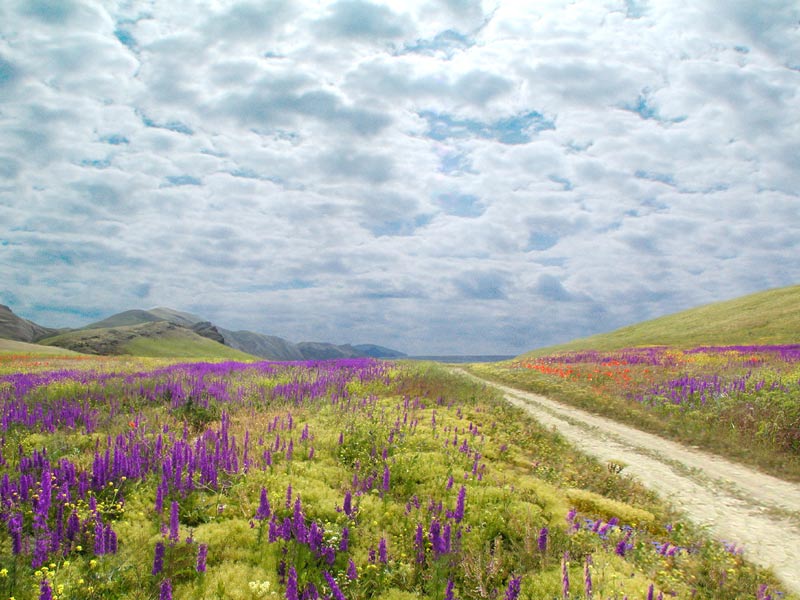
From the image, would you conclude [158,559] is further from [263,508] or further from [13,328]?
[13,328]

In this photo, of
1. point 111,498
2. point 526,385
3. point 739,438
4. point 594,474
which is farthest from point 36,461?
point 526,385

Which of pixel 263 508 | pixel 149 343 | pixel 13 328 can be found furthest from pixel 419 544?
pixel 13 328

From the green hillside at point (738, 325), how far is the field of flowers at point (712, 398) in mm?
25029

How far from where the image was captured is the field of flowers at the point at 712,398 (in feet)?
43.9

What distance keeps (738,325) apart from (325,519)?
68.5 metres

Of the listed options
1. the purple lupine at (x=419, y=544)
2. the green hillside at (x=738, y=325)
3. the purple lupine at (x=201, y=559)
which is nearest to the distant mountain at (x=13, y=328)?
the green hillside at (x=738, y=325)

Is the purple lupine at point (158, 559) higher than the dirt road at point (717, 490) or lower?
higher

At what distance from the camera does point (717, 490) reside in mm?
10031

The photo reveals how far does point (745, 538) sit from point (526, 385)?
71.0 feet

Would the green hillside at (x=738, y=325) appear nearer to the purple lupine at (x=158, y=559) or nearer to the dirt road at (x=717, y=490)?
the dirt road at (x=717, y=490)

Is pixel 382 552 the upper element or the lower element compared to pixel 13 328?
lower

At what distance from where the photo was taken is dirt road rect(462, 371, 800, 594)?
7219 mm

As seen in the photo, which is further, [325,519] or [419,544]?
[325,519]

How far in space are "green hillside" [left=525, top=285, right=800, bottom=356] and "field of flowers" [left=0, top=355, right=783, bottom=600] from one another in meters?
49.1
